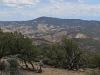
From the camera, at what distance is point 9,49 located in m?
29.4

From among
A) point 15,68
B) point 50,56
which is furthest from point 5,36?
point 50,56

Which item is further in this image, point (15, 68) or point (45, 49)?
point (45, 49)

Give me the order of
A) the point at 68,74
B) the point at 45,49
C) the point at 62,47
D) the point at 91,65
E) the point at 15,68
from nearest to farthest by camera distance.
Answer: the point at 15,68 < the point at 68,74 < the point at 91,65 < the point at 62,47 < the point at 45,49

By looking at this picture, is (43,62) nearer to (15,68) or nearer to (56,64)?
(56,64)

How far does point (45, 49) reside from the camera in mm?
40156

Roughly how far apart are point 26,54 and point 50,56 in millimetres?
8819

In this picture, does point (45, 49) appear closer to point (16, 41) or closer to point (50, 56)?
point (50, 56)

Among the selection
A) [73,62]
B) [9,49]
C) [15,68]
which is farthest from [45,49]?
[15,68]

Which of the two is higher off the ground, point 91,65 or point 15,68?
point 15,68

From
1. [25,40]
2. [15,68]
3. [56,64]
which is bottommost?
[56,64]

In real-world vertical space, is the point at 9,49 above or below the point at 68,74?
above

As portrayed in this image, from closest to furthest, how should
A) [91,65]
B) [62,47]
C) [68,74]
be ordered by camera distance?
[68,74], [91,65], [62,47]

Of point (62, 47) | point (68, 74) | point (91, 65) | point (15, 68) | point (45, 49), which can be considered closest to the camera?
point (15, 68)

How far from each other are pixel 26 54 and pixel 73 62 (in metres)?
8.71
